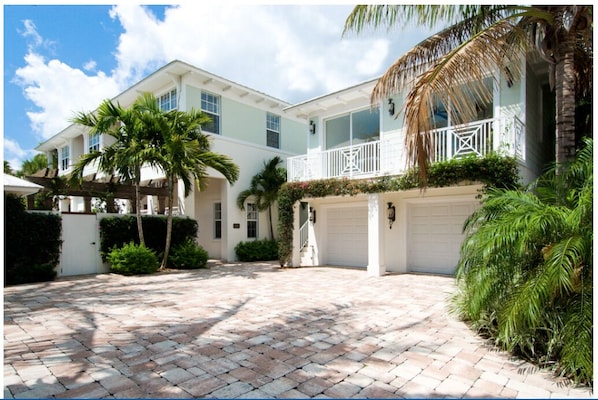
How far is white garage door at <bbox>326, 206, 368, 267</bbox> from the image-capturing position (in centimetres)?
1268

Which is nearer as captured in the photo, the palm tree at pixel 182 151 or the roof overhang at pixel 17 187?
the roof overhang at pixel 17 187

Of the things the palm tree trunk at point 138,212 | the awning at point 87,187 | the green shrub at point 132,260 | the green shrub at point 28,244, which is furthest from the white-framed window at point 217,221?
the green shrub at point 28,244

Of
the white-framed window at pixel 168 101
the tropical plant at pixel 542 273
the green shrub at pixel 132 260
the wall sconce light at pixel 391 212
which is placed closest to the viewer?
the tropical plant at pixel 542 273

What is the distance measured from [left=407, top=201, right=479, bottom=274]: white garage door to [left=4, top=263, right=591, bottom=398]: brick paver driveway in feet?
11.2

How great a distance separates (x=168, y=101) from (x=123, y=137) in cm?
408

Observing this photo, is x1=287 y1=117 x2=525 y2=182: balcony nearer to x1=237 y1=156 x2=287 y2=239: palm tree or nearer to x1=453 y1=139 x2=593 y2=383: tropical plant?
x1=237 y1=156 x2=287 y2=239: palm tree

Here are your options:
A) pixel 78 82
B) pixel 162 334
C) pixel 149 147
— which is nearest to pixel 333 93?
pixel 149 147

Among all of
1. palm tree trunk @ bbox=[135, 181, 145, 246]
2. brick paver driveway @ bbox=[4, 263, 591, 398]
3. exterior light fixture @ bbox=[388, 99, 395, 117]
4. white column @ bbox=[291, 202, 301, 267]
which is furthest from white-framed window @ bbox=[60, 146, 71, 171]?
exterior light fixture @ bbox=[388, 99, 395, 117]

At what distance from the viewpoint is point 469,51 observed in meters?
5.48

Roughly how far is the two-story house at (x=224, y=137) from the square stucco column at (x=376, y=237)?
6.58 m

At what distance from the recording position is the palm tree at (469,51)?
18.2ft

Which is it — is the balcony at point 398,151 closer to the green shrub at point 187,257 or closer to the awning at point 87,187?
the green shrub at point 187,257

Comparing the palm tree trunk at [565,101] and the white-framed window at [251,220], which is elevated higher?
the palm tree trunk at [565,101]

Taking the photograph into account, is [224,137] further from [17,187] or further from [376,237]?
[376,237]
